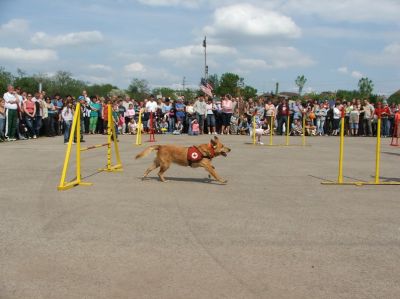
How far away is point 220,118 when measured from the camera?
24.8m

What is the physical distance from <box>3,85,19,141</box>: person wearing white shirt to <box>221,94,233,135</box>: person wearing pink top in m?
10.2

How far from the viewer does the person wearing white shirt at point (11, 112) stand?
18141 mm

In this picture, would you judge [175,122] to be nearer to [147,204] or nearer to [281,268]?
[147,204]

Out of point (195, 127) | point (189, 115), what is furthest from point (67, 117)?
point (189, 115)

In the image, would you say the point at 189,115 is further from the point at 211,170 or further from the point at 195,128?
the point at 211,170

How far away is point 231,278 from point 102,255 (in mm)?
1459

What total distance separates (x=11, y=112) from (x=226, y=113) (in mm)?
10645

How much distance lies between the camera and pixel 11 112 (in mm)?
18234

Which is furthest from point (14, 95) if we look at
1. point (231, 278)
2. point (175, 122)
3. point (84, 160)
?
point (231, 278)

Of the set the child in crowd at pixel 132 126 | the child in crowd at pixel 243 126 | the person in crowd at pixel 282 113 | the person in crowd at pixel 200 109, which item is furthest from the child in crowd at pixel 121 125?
the person in crowd at pixel 282 113

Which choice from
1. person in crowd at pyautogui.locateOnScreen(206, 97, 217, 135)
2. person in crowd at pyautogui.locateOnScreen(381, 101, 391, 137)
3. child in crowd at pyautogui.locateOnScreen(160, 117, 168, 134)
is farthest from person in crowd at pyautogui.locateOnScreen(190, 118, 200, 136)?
person in crowd at pyautogui.locateOnScreen(381, 101, 391, 137)

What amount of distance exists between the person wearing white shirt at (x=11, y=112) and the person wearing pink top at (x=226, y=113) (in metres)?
10.2

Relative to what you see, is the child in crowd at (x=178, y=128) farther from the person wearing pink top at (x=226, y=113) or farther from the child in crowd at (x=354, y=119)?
the child in crowd at (x=354, y=119)

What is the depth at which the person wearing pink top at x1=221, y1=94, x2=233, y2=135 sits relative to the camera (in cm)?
2400
